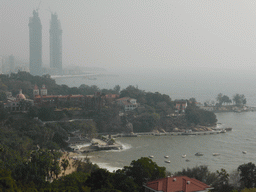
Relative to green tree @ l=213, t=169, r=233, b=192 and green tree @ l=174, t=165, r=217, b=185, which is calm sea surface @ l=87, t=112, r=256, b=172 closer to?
green tree @ l=174, t=165, r=217, b=185

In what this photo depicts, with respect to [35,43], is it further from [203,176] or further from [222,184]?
[222,184]

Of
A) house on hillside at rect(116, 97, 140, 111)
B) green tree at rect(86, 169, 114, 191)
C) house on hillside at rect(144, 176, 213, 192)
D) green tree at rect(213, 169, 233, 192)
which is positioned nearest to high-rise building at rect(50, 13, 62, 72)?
house on hillside at rect(116, 97, 140, 111)

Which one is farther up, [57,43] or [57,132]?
[57,43]

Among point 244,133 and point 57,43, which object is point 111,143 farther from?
point 57,43

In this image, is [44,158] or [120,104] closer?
[44,158]

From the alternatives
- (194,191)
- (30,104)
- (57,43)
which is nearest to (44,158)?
(194,191)

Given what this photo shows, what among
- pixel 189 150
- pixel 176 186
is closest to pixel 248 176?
pixel 176 186
